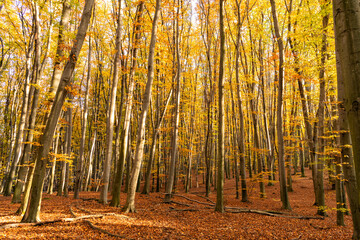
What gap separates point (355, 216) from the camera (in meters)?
4.32

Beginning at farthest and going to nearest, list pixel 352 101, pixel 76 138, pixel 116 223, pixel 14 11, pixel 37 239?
1. pixel 76 138
2. pixel 14 11
3. pixel 116 223
4. pixel 37 239
5. pixel 352 101

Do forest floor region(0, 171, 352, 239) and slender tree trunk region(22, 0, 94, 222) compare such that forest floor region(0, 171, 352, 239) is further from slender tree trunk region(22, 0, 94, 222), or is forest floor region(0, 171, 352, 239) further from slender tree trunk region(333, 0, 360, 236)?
slender tree trunk region(333, 0, 360, 236)

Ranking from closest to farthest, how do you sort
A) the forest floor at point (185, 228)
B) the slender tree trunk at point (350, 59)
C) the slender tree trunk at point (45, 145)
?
1. the slender tree trunk at point (350, 59)
2. the forest floor at point (185, 228)
3. the slender tree trunk at point (45, 145)

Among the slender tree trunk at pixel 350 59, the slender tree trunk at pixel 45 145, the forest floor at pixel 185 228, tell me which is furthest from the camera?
the slender tree trunk at pixel 45 145

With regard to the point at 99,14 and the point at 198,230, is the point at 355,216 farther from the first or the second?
the point at 99,14

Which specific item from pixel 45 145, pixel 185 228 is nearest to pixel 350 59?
pixel 185 228

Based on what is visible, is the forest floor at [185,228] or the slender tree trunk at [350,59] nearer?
the slender tree trunk at [350,59]

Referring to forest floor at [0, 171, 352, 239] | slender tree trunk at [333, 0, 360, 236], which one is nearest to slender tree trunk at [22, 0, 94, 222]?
forest floor at [0, 171, 352, 239]

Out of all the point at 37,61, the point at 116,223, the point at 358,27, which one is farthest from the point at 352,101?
the point at 37,61

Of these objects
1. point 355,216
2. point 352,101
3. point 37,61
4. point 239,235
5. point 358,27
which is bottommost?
point 239,235

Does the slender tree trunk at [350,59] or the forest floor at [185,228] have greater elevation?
the slender tree trunk at [350,59]

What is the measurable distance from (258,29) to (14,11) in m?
14.5

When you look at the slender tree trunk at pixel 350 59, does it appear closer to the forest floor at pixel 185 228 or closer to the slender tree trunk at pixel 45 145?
the forest floor at pixel 185 228

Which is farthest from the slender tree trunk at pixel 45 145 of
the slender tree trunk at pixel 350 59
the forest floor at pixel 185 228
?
the slender tree trunk at pixel 350 59
